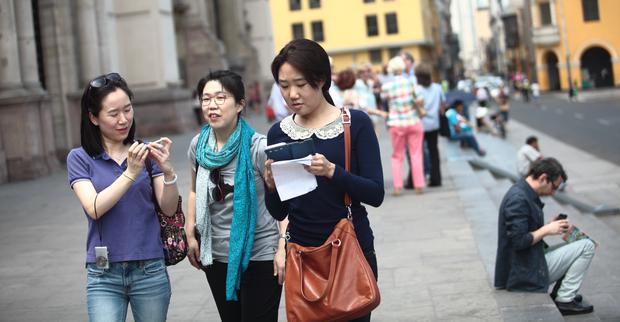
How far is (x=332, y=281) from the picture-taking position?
4.19 metres

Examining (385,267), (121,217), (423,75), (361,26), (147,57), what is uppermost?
(361,26)

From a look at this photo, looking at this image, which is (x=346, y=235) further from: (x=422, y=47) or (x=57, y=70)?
(x=422, y=47)

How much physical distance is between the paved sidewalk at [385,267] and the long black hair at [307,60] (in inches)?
113

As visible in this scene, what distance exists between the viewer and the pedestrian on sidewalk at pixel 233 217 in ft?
16.5

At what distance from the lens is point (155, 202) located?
485 centimetres

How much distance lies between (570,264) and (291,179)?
3759 millimetres

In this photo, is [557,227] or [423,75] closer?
[557,227]

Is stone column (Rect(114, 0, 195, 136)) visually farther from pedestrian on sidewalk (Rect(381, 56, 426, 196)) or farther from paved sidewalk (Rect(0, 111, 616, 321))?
pedestrian on sidewalk (Rect(381, 56, 426, 196))

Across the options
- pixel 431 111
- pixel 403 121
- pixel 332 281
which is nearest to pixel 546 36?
pixel 431 111

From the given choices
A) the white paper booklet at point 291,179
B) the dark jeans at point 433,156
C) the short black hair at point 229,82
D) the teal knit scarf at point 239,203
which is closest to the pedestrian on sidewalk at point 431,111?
the dark jeans at point 433,156

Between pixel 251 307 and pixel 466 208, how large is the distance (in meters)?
7.08

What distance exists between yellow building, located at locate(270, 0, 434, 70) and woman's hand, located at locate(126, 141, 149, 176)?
3094 inches

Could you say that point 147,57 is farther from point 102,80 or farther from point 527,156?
point 102,80

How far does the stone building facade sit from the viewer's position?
61.4 ft
